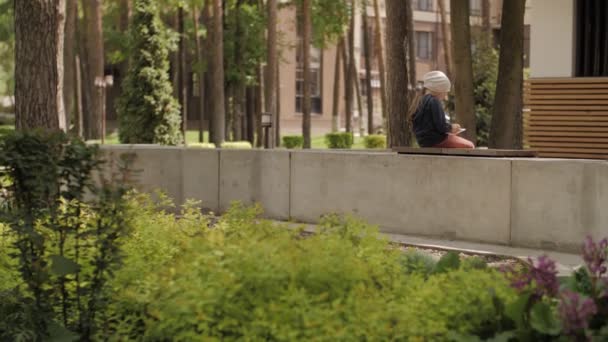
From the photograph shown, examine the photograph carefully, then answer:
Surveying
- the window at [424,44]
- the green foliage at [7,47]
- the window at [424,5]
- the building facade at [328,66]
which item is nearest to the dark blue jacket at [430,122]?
the green foliage at [7,47]

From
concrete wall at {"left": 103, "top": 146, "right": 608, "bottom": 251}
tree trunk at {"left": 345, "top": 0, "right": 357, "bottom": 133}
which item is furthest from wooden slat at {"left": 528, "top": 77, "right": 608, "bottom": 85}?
tree trunk at {"left": 345, "top": 0, "right": 357, "bottom": 133}

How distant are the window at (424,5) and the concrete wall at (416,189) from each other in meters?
67.4

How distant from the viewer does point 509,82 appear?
19.0 metres

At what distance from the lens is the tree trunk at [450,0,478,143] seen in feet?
62.7

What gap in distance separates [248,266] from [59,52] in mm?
8874

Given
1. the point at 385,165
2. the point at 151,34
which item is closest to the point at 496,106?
the point at 385,165

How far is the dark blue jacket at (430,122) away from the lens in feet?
45.4

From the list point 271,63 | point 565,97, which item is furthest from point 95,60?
point 565,97

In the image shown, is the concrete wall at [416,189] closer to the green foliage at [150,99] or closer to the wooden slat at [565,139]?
the wooden slat at [565,139]

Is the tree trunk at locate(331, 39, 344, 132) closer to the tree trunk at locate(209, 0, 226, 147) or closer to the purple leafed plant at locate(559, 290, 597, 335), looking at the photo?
the tree trunk at locate(209, 0, 226, 147)

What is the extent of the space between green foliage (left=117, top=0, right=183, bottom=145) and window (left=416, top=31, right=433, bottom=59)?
45.3 m

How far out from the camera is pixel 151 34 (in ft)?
129

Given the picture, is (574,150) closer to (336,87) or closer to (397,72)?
(397,72)

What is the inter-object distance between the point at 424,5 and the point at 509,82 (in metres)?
65.8
